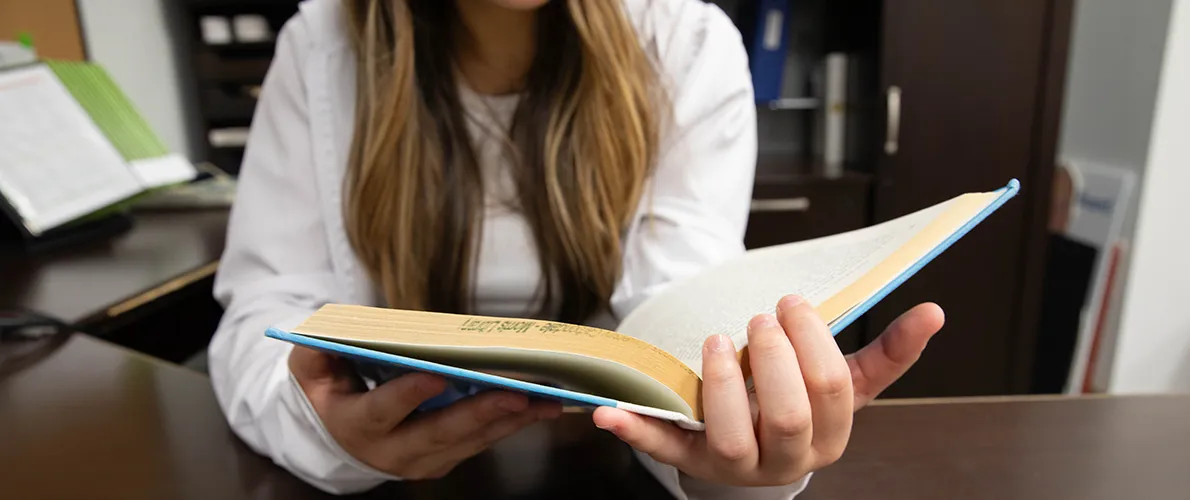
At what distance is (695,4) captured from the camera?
2.67 feet

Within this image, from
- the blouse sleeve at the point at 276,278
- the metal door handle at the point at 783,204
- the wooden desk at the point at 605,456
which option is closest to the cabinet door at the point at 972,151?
the metal door handle at the point at 783,204

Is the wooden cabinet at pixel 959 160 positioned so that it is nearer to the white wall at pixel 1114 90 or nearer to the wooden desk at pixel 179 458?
the white wall at pixel 1114 90

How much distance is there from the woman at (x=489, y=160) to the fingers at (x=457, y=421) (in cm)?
26

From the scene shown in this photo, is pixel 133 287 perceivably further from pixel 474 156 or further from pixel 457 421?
pixel 457 421

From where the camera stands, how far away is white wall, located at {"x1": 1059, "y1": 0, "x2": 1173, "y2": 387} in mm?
1441

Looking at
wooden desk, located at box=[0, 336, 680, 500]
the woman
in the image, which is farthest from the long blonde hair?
wooden desk, located at box=[0, 336, 680, 500]

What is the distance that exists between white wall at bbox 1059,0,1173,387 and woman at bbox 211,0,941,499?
1131 mm

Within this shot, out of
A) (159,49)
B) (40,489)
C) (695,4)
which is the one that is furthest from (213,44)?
(40,489)

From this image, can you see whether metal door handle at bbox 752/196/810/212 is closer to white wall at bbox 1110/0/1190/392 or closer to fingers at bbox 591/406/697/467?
white wall at bbox 1110/0/1190/392

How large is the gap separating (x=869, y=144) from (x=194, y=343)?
1.33 meters

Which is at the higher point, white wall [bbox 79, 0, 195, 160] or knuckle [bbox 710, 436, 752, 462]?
white wall [bbox 79, 0, 195, 160]

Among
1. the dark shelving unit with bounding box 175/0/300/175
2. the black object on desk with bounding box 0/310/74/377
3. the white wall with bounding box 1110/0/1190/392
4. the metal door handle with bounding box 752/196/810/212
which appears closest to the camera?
the black object on desk with bounding box 0/310/74/377

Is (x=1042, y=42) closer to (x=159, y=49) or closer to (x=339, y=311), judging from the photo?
(x=339, y=311)

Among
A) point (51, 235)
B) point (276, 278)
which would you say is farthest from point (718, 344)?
point (51, 235)
